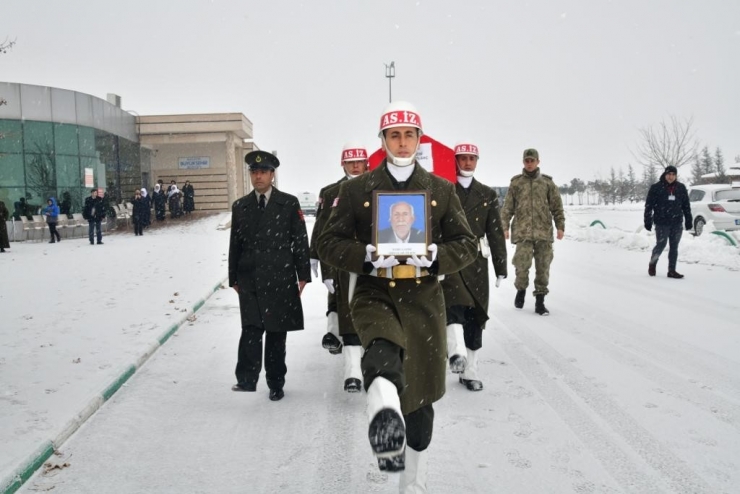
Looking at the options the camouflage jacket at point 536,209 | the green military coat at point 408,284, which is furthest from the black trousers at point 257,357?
the camouflage jacket at point 536,209

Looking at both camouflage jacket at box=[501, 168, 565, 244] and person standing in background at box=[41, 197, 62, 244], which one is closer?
camouflage jacket at box=[501, 168, 565, 244]

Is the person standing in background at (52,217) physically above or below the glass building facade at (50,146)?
below

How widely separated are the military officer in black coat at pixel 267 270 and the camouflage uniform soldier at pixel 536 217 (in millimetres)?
4011

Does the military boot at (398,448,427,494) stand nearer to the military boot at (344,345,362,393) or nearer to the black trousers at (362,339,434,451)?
the black trousers at (362,339,434,451)

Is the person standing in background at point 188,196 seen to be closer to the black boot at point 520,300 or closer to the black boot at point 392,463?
the black boot at point 520,300

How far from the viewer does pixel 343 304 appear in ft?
14.1

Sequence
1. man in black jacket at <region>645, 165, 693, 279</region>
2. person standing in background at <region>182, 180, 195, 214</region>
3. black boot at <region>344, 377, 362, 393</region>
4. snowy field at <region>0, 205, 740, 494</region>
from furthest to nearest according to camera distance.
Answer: person standing in background at <region>182, 180, 195, 214</region>
man in black jacket at <region>645, 165, 693, 279</region>
black boot at <region>344, 377, 362, 393</region>
snowy field at <region>0, 205, 740, 494</region>

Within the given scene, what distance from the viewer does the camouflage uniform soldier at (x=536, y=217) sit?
8.45 metres

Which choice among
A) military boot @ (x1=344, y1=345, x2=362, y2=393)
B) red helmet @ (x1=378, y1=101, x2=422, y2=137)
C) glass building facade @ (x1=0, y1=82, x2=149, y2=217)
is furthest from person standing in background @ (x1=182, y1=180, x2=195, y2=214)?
red helmet @ (x1=378, y1=101, x2=422, y2=137)

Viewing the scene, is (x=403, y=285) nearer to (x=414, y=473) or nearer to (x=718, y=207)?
(x=414, y=473)

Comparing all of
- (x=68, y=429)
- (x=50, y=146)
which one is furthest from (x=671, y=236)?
(x=50, y=146)

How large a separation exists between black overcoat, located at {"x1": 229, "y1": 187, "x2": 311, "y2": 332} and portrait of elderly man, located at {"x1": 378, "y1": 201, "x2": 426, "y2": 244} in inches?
91.6

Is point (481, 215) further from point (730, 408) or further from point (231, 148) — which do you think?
point (231, 148)

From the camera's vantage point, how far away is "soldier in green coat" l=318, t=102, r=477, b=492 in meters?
2.88
